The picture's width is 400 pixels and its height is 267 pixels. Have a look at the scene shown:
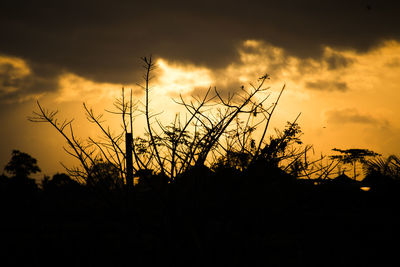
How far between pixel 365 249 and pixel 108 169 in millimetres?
5697

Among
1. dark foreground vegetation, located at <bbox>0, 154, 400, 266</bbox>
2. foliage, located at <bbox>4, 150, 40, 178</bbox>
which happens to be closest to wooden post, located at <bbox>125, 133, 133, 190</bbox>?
dark foreground vegetation, located at <bbox>0, 154, 400, 266</bbox>

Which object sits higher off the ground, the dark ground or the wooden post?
the wooden post

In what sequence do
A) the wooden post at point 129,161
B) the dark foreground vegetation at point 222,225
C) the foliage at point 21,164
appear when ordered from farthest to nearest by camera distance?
the foliage at point 21,164 < the wooden post at point 129,161 < the dark foreground vegetation at point 222,225

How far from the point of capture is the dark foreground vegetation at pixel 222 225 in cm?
338

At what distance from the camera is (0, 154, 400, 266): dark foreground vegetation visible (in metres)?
3.38

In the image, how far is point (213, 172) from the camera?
3791mm

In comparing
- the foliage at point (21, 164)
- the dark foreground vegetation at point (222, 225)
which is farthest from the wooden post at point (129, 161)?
the foliage at point (21, 164)

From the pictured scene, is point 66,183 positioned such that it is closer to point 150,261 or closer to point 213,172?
point 150,261

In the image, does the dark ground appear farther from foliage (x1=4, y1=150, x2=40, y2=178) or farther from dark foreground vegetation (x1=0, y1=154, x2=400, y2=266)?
Answer: foliage (x1=4, y1=150, x2=40, y2=178)

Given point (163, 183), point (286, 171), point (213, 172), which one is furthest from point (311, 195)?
point (163, 183)

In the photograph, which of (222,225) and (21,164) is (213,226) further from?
(21,164)

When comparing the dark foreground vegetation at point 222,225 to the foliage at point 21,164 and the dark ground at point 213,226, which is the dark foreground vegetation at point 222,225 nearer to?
the dark ground at point 213,226

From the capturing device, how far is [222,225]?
3508mm

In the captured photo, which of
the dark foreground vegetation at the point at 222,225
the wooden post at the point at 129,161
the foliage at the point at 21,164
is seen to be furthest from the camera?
the foliage at the point at 21,164
